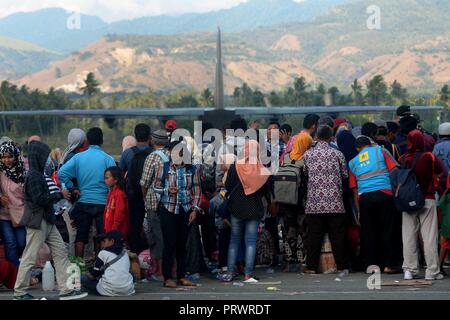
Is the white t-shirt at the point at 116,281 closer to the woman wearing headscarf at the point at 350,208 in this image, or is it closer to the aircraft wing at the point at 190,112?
the woman wearing headscarf at the point at 350,208

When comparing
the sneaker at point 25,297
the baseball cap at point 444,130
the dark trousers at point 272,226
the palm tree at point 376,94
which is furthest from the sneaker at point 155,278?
the palm tree at point 376,94

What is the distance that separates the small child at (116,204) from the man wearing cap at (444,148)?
415 cm

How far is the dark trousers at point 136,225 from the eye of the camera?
461 inches

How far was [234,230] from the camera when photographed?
11.5 metres

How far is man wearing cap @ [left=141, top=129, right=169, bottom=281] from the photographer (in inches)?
424

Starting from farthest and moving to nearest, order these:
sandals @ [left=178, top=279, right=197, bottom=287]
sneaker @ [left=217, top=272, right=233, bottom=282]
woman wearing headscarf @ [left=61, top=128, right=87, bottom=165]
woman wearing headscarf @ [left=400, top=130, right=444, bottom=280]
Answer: woman wearing headscarf @ [left=61, top=128, right=87, bottom=165], sneaker @ [left=217, top=272, right=233, bottom=282], woman wearing headscarf @ [left=400, top=130, right=444, bottom=280], sandals @ [left=178, top=279, right=197, bottom=287]

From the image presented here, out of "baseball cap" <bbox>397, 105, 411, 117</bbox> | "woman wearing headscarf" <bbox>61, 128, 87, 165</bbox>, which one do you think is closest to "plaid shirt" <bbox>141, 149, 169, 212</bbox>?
"woman wearing headscarf" <bbox>61, 128, 87, 165</bbox>

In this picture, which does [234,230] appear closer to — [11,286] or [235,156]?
[235,156]

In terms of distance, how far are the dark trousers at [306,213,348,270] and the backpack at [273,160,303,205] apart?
33cm

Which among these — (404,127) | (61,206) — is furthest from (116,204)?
(404,127)

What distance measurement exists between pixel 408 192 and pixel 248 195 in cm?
191

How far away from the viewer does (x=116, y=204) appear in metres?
11.3

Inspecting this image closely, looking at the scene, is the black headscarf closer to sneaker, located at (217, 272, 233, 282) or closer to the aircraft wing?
sneaker, located at (217, 272, 233, 282)
